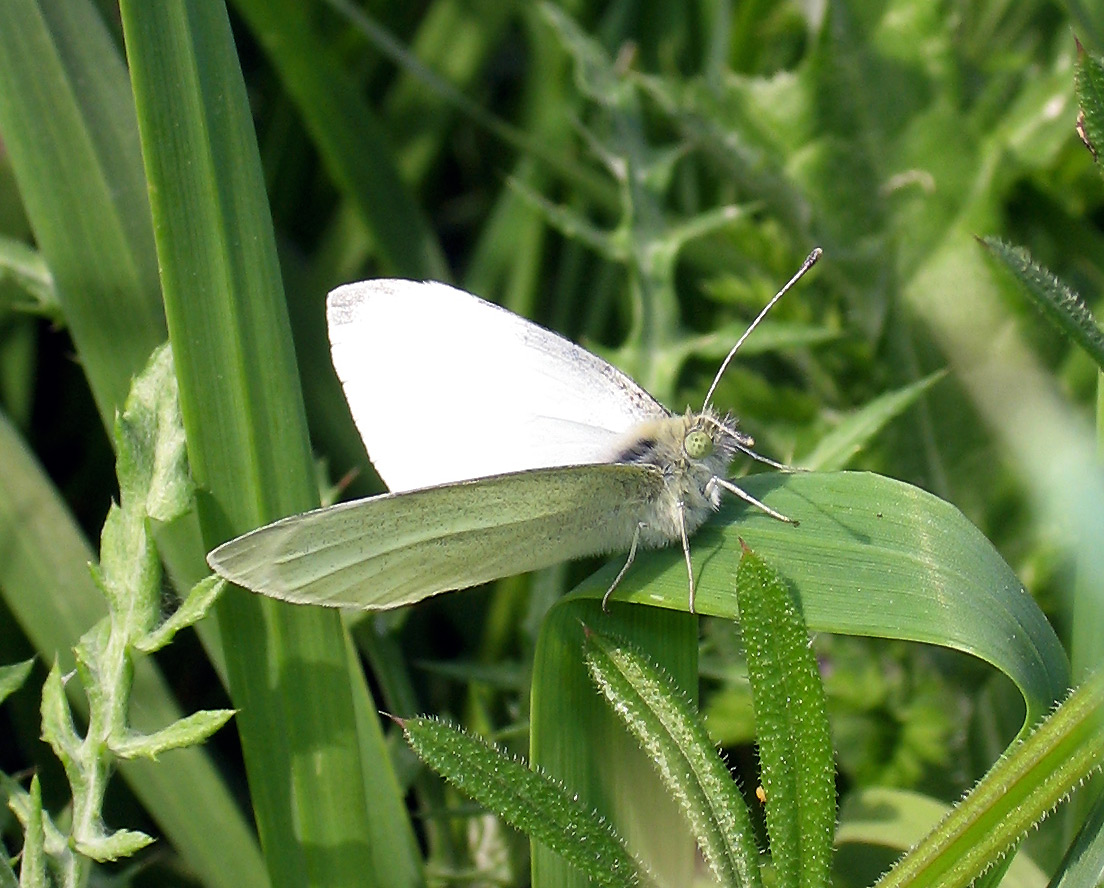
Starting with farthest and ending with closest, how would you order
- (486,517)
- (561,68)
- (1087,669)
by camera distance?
(561,68) < (486,517) < (1087,669)

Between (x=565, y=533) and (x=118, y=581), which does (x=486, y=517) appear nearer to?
(x=565, y=533)

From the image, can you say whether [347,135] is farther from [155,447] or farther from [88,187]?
[155,447]

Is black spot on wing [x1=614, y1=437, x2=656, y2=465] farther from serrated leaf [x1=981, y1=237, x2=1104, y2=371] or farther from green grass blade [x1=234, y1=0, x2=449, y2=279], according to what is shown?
green grass blade [x1=234, y1=0, x2=449, y2=279]

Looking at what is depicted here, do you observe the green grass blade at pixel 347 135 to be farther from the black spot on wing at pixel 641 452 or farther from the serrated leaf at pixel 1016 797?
the serrated leaf at pixel 1016 797

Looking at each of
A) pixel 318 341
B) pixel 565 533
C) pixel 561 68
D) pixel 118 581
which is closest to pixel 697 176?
pixel 561 68

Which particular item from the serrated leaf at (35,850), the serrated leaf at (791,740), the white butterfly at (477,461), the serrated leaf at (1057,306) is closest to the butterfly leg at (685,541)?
the white butterfly at (477,461)

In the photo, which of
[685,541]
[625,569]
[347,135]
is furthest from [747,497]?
[347,135]
